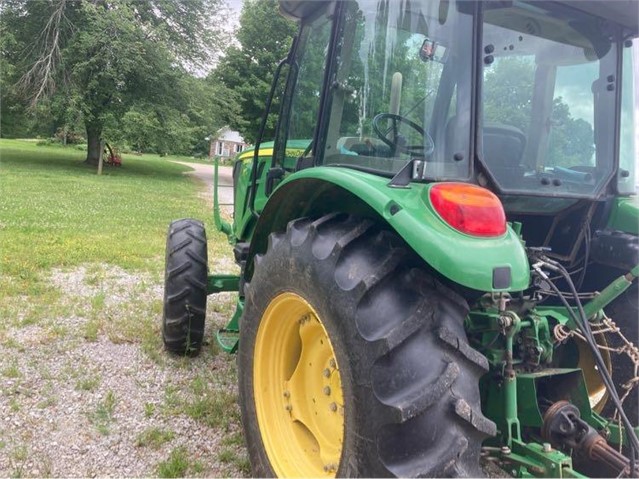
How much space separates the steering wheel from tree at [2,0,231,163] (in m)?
19.8

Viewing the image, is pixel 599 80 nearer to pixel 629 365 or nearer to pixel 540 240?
pixel 540 240

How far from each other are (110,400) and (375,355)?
6.94 feet

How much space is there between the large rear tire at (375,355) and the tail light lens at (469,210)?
8.3 inches

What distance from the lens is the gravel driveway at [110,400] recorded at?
2533 millimetres

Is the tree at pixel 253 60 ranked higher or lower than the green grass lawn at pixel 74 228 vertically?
higher

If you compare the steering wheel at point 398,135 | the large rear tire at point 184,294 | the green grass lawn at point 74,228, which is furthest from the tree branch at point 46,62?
the steering wheel at point 398,135

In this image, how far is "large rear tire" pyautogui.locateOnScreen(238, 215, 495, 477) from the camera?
1.52m

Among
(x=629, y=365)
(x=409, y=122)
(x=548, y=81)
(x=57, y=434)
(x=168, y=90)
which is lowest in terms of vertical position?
(x=57, y=434)

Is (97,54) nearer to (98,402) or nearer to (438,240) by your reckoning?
(98,402)

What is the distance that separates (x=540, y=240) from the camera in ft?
7.76

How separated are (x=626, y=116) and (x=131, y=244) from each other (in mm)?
6572

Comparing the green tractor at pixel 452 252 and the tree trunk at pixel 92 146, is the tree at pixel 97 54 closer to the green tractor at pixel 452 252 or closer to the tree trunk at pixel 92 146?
the tree trunk at pixel 92 146

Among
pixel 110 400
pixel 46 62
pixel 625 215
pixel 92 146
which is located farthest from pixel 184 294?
pixel 92 146

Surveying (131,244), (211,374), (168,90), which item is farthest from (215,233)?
(168,90)
